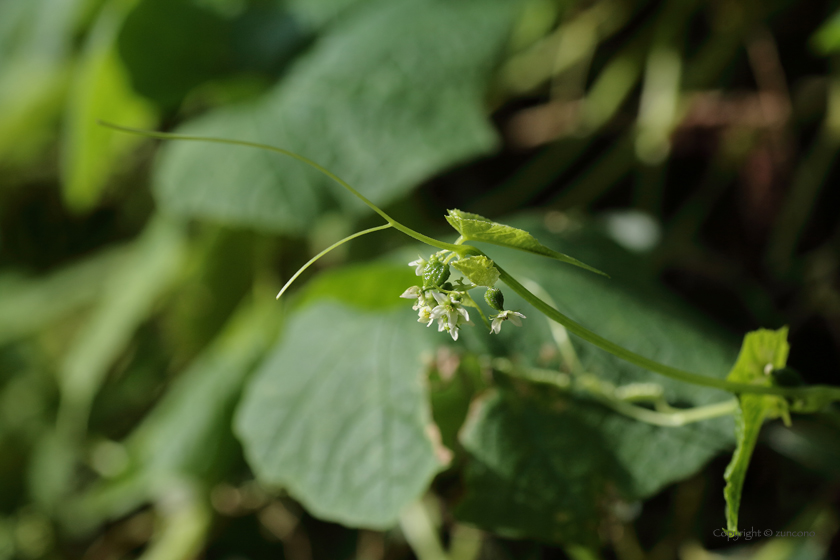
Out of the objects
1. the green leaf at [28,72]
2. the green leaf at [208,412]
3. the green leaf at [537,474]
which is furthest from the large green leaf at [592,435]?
the green leaf at [28,72]

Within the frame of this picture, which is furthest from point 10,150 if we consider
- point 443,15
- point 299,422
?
point 299,422

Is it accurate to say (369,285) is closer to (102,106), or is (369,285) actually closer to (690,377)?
(690,377)

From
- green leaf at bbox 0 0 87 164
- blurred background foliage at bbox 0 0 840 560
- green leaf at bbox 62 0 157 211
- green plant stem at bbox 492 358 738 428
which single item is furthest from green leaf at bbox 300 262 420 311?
green leaf at bbox 0 0 87 164

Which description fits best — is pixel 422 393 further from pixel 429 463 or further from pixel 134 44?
pixel 134 44

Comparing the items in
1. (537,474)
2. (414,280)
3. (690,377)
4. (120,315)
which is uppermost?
(690,377)

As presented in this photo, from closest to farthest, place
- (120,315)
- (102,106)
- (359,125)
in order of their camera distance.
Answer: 1. (359,125)
2. (102,106)
3. (120,315)

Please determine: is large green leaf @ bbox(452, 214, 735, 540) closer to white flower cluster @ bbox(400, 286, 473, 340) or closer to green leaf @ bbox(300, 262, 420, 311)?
green leaf @ bbox(300, 262, 420, 311)

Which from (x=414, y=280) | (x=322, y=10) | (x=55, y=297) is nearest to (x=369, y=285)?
(x=414, y=280)

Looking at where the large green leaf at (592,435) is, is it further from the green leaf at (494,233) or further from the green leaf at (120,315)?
the green leaf at (120,315)
